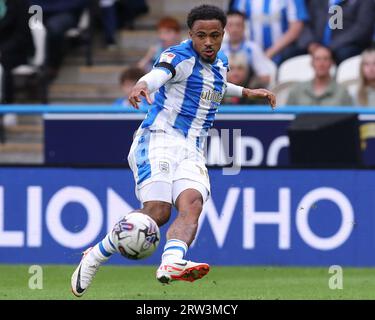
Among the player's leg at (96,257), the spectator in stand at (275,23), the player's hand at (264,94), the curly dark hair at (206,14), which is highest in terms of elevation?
the spectator in stand at (275,23)

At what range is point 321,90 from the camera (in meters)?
14.9

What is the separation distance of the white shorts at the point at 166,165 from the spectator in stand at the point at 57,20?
7182 mm

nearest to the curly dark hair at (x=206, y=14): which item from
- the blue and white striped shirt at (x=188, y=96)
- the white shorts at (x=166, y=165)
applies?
the blue and white striped shirt at (x=188, y=96)

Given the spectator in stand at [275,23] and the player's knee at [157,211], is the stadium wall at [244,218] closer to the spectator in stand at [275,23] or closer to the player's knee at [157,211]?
the spectator in stand at [275,23]

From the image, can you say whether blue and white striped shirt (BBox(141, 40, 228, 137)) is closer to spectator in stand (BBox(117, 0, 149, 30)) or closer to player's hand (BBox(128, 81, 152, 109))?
player's hand (BBox(128, 81, 152, 109))

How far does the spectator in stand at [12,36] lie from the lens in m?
16.6

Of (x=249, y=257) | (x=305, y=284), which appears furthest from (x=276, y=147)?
(x=305, y=284)

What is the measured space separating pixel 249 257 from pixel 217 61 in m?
3.64

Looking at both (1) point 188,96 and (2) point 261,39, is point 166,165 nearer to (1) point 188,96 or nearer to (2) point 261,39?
(1) point 188,96

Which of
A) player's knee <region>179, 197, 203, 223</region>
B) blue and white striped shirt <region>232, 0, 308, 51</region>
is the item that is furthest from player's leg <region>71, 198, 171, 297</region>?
blue and white striped shirt <region>232, 0, 308, 51</region>

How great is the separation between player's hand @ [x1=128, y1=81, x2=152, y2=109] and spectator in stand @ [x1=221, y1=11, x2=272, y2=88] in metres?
6.37

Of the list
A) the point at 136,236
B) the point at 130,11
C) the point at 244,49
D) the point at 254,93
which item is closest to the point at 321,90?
the point at 244,49

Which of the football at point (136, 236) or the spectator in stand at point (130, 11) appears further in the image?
the spectator in stand at point (130, 11)
